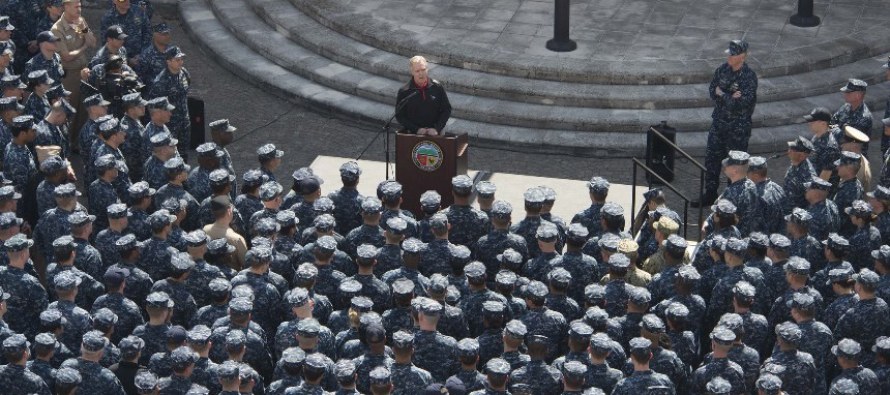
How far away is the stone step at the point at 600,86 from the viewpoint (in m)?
17.5

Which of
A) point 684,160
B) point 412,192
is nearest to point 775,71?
point 684,160

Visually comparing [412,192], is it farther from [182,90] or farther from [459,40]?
[459,40]

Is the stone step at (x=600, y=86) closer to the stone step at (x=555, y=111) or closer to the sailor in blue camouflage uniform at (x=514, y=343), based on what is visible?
the stone step at (x=555, y=111)

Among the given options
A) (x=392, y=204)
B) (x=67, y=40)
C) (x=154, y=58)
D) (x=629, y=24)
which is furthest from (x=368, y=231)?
(x=629, y=24)

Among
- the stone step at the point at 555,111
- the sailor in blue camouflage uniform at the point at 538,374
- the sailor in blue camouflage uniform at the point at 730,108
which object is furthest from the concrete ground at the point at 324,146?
the sailor in blue camouflage uniform at the point at 538,374

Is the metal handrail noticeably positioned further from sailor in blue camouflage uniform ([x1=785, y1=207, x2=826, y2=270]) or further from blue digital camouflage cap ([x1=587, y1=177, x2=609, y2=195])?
sailor in blue camouflage uniform ([x1=785, y1=207, x2=826, y2=270])

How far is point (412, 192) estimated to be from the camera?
14734 mm

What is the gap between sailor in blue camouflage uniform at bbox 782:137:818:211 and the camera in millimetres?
13578

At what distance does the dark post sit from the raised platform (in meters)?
0.16

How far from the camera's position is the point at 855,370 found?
10656 mm

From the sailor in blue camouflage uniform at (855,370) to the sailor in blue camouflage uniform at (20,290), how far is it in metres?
6.04

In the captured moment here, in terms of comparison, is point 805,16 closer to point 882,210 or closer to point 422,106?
point 422,106

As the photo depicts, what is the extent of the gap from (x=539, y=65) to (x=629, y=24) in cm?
193

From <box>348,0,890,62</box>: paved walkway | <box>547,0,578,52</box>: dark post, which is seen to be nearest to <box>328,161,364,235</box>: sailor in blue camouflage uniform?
<box>348,0,890,62</box>: paved walkway
